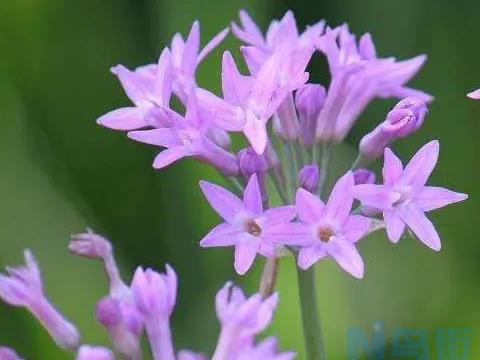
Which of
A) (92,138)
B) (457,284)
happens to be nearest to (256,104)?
(457,284)

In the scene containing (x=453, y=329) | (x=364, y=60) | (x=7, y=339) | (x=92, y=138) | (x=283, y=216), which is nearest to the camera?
(x=283, y=216)

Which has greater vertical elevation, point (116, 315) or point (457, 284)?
point (457, 284)

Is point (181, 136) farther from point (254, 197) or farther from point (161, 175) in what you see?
point (161, 175)

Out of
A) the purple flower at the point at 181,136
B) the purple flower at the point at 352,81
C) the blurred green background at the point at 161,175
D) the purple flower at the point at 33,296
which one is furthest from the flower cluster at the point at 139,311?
the blurred green background at the point at 161,175

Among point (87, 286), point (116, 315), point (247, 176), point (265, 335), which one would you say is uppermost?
point (87, 286)

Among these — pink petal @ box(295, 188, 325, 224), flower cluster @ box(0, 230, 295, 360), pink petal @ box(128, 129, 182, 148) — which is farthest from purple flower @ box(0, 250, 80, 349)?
pink petal @ box(295, 188, 325, 224)

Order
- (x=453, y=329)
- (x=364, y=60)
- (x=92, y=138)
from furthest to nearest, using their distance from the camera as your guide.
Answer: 1. (x=92, y=138)
2. (x=453, y=329)
3. (x=364, y=60)

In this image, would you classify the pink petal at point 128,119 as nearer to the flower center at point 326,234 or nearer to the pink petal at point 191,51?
the pink petal at point 191,51

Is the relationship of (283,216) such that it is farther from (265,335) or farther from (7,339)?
(7,339)
